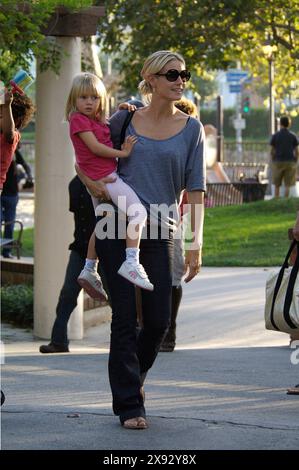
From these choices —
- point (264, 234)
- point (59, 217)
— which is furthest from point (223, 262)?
point (59, 217)

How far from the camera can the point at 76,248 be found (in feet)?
32.9

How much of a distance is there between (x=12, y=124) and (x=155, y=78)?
857 millimetres

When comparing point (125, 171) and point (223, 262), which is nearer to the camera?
point (125, 171)

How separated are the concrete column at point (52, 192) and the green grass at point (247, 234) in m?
6.24

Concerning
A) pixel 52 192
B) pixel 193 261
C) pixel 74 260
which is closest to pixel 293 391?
pixel 193 261

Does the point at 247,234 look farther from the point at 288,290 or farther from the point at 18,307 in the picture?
the point at 288,290

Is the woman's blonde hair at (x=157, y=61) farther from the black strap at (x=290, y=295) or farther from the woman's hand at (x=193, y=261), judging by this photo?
the black strap at (x=290, y=295)

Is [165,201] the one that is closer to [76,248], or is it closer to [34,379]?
[34,379]

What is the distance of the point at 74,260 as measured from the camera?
10.2m

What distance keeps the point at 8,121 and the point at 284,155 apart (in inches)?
791

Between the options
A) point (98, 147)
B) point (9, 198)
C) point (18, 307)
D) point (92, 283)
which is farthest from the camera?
point (9, 198)

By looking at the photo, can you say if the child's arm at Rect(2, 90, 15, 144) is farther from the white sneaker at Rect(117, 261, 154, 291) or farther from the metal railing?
the metal railing

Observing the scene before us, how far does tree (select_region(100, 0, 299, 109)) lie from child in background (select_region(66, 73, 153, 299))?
11.1 meters

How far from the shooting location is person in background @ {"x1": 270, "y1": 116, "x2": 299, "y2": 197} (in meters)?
26.2
